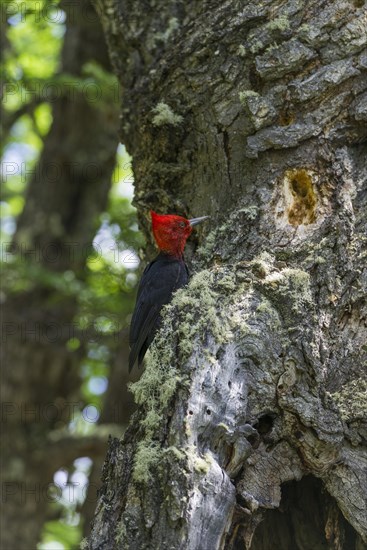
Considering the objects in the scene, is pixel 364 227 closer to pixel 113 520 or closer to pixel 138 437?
pixel 138 437

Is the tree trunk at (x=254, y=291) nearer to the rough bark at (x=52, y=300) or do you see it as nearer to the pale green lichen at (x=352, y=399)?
the pale green lichen at (x=352, y=399)

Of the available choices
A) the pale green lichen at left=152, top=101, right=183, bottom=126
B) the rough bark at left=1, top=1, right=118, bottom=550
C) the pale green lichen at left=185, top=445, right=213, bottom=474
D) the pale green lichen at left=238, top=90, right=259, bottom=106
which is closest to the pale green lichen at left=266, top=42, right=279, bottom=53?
the pale green lichen at left=238, top=90, right=259, bottom=106

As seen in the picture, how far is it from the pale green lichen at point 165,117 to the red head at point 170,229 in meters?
0.48

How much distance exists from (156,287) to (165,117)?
3.35 ft

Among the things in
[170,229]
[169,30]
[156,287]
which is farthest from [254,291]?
[169,30]

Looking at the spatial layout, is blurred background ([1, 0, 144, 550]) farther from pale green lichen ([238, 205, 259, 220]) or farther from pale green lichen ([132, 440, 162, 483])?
pale green lichen ([132, 440, 162, 483])

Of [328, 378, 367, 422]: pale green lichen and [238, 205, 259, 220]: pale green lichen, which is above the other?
[238, 205, 259, 220]: pale green lichen

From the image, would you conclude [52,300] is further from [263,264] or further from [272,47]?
[263,264]

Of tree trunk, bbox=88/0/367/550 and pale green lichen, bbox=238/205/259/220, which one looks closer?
tree trunk, bbox=88/0/367/550

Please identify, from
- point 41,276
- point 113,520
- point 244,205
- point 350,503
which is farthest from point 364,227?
point 41,276

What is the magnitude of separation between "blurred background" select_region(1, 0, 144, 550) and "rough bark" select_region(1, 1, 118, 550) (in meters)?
0.01

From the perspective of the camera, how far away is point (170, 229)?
4.14 metres

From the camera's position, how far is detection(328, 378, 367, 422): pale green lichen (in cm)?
293

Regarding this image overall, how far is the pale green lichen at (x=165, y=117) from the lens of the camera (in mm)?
3779
